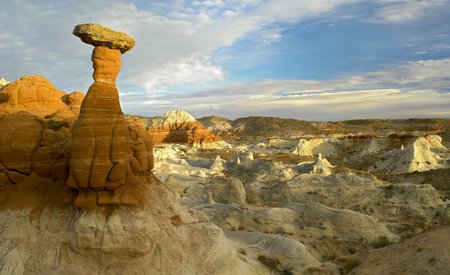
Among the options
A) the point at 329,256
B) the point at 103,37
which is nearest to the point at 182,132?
the point at 329,256

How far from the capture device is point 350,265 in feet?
46.5

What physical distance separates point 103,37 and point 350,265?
11065 millimetres

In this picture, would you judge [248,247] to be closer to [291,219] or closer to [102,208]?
[291,219]

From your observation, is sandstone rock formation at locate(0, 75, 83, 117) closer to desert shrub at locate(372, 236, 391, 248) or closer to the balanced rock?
the balanced rock

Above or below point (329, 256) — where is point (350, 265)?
above

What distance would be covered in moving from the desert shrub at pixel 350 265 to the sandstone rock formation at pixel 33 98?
10.7 meters

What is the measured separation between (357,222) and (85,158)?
13007mm

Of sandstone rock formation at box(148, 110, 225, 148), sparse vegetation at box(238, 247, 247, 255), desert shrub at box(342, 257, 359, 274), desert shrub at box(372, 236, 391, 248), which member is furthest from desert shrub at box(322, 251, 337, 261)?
sandstone rock formation at box(148, 110, 225, 148)

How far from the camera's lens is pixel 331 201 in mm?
25297

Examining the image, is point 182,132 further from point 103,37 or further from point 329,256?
point 103,37

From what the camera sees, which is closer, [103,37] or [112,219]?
[112,219]

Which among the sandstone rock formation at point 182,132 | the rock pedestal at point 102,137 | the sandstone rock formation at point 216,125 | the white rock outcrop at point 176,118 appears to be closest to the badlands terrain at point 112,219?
the rock pedestal at point 102,137

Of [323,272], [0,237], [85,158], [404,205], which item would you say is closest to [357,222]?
[323,272]

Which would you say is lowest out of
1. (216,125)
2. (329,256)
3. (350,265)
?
(329,256)
